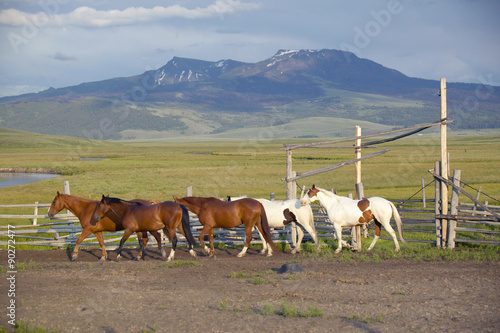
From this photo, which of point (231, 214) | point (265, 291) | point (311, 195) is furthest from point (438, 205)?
point (265, 291)

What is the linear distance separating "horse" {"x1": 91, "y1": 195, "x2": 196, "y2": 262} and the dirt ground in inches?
33.5

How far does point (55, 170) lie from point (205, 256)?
49.9m

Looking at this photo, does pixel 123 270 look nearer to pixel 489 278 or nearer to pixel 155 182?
pixel 489 278

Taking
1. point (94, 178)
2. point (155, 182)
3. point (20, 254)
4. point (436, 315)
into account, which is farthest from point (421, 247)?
point (94, 178)

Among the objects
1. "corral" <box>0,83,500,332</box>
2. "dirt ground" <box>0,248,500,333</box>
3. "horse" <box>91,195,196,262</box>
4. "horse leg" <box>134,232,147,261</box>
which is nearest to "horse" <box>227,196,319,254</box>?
"corral" <box>0,83,500,332</box>

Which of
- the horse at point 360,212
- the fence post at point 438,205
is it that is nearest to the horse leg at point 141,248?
the horse at point 360,212

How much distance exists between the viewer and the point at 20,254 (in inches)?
545

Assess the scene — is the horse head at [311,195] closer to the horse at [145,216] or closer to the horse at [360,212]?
the horse at [360,212]

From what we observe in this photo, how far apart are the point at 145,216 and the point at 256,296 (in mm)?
4780

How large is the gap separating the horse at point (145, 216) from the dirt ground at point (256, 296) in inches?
33.5

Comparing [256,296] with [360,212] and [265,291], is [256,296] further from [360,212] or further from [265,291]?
[360,212]

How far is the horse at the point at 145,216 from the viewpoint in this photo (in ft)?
41.9

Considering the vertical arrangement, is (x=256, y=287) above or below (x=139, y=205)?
below

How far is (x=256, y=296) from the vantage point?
891 cm
